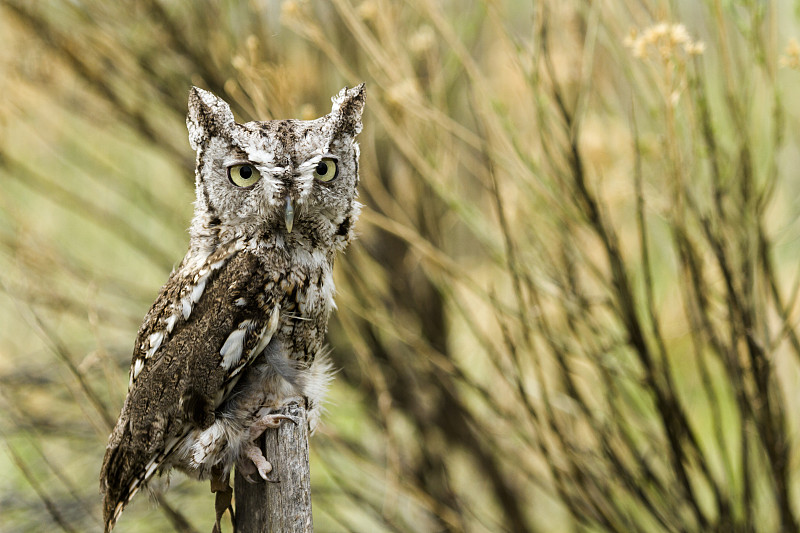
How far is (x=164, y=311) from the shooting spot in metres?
1.98

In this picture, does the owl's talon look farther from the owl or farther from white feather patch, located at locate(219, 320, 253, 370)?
white feather patch, located at locate(219, 320, 253, 370)

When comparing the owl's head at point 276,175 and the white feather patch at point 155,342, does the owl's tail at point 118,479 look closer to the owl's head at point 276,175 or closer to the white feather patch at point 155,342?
the white feather patch at point 155,342

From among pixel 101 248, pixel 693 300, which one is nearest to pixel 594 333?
pixel 693 300

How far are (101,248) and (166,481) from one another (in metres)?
4.73

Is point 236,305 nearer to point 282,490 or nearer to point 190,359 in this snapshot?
point 190,359

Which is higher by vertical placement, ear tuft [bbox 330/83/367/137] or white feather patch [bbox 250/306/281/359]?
ear tuft [bbox 330/83/367/137]

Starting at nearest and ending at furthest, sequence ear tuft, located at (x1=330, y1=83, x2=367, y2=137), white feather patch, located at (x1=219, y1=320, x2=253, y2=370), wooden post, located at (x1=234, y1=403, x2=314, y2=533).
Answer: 1. wooden post, located at (x1=234, y1=403, x2=314, y2=533)
2. white feather patch, located at (x1=219, y1=320, x2=253, y2=370)
3. ear tuft, located at (x1=330, y1=83, x2=367, y2=137)

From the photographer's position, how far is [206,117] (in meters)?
1.97

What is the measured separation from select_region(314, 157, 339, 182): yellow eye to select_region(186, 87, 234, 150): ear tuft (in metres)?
0.25

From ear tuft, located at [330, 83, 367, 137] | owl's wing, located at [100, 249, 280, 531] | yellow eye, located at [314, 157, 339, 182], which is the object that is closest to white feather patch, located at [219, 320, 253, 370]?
owl's wing, located at [100, 249, 280, 531]

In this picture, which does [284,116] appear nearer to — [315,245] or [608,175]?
[315,245]

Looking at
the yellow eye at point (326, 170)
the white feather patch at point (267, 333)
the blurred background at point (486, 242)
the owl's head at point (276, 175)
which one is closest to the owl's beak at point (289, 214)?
the owl's head at point (276, 175)

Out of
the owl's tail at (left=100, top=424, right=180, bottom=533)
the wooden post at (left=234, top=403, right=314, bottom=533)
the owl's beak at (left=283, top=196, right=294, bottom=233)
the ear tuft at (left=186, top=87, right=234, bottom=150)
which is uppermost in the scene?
the ear tuft at (left=186, top=87, right=234, bottom=150)

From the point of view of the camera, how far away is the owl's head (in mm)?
1850
